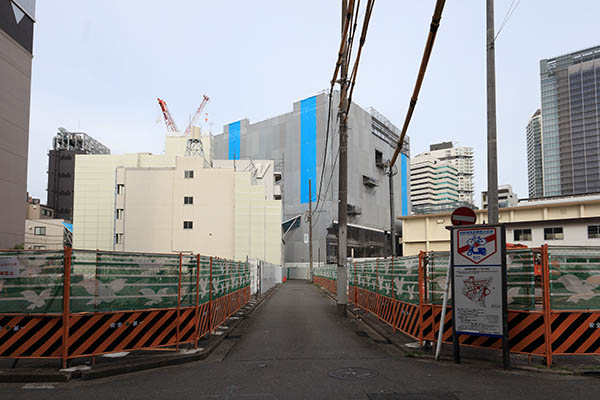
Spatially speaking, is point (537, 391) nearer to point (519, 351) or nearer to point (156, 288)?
point (519, 351)

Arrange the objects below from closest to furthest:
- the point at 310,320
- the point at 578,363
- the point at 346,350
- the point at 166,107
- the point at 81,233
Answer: the point at 578,363, the point at 346,350, the point at 310,320, the point at 81,233, the point at 166,107

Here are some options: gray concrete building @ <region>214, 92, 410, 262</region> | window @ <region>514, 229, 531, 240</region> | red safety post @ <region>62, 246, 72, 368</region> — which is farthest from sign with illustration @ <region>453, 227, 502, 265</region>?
gray concrete building @ <region>214, 92, 410, 262</region>

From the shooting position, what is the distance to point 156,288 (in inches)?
385

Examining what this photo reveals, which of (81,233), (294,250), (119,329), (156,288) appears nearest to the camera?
(119,329)

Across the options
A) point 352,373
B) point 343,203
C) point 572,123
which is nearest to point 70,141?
point 343,203

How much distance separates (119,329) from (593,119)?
20062 cm

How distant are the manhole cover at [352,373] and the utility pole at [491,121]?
480 centimetres

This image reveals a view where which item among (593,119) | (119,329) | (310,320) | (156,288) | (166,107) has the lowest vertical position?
(310,320)

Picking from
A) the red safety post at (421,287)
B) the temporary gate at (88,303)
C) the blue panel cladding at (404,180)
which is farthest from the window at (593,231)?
the blue panel cladding at (404,180)

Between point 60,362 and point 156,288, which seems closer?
point 60,362

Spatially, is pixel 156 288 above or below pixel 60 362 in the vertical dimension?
above

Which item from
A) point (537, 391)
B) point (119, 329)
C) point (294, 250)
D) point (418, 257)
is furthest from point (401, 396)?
point (294, 250)

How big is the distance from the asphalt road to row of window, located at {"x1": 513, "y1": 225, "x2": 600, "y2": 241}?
1638 inches

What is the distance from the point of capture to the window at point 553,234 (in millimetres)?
45719
